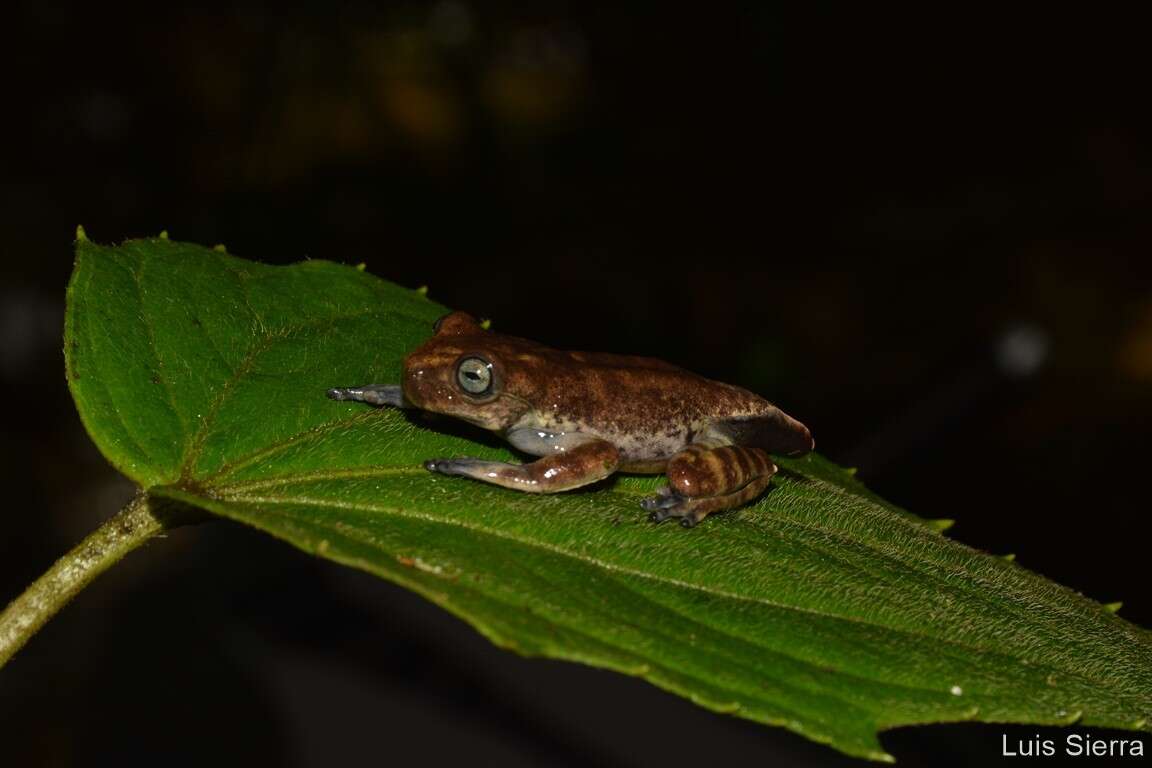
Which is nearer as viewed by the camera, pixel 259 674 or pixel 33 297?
A: pixel 259 674

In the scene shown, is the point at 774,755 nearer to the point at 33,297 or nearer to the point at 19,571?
the point at 19,571

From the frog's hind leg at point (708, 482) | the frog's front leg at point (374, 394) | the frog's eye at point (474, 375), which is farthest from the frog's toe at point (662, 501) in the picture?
the frog's front leg at point (374, 394)

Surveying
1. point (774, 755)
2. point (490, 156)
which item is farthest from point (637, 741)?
point (490, 156)

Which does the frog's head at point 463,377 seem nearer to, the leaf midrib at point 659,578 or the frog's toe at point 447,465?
the frog's toe at point 447,465

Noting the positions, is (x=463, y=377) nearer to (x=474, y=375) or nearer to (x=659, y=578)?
(x=474, y=375)

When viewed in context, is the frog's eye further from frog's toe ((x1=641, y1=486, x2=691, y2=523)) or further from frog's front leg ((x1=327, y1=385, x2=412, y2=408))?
frog's toe ((x1=641, y1=486, x2=691, y2=523))

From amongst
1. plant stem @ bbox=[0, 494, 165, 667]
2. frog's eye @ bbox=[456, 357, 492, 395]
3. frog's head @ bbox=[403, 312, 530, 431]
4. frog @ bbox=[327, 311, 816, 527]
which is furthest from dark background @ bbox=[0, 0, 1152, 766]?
plant stem @ bbox=[0, 494, 165, 667]
